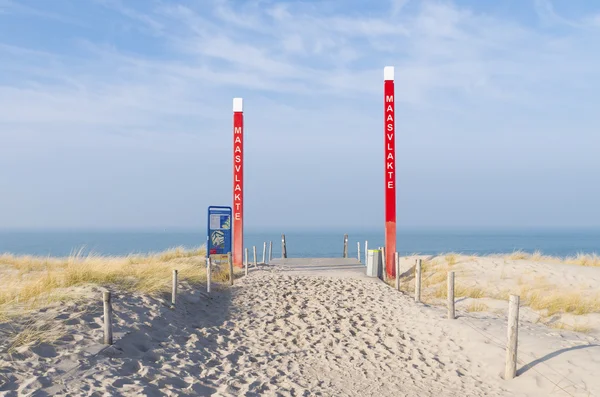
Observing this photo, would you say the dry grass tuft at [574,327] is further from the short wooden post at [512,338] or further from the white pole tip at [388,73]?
the white pole tip at [388,73]

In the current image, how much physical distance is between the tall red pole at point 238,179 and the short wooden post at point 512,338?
49.7 ft

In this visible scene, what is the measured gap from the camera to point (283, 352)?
35.2 ft

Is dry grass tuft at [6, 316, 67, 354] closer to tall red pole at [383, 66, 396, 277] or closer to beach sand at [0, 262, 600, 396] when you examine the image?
beach sand at [0, 262, 600, 396]

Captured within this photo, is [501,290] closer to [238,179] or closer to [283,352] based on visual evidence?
[283,352]

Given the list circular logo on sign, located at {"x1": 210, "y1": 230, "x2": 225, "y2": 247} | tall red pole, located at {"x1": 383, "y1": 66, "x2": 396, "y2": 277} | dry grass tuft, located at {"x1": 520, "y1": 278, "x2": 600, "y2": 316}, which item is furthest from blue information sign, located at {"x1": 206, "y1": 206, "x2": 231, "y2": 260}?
dry grass tuft, located at {"x1": 520, "y1": 278, "x2": 600, "y2": 316}

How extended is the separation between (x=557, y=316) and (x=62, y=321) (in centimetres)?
1305

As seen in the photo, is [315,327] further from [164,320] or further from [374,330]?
[164,320]

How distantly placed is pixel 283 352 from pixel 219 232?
11416 mm

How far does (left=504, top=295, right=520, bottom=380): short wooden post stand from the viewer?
30.6 feet

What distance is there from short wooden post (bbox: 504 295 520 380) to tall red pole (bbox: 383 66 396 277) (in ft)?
38.5

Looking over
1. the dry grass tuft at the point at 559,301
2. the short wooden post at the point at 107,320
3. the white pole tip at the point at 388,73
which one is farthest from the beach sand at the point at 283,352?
the white pole tip at the point at 388,73

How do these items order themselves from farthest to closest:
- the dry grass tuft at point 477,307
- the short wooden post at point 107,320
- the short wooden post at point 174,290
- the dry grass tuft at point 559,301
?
the dry grass tuft at point 559,301 < the dry grass tuft at point 477,307 < the short wooden post at point 174,290 < the short wooden post at point 107,320

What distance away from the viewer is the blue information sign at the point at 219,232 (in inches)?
843

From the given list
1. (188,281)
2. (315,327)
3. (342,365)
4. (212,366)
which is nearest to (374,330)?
(315,327)
